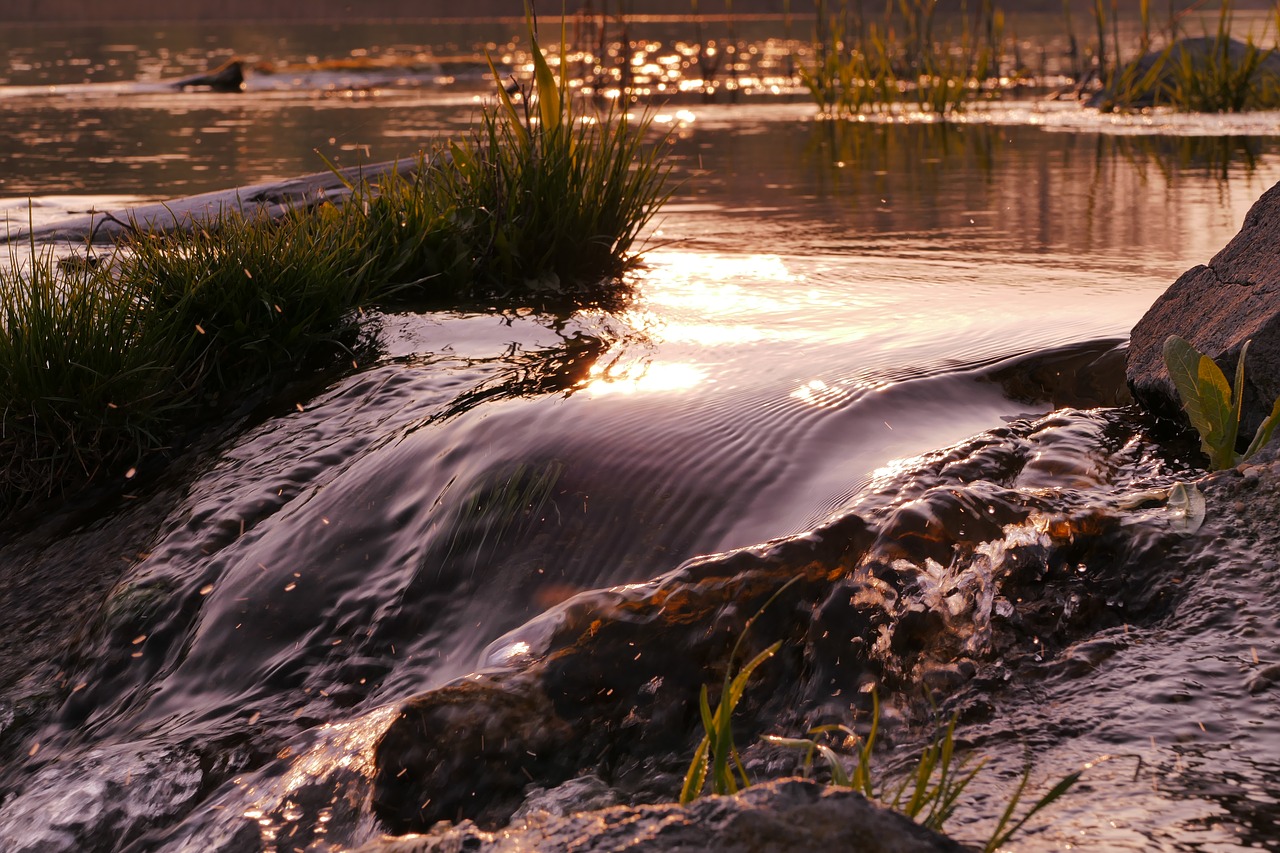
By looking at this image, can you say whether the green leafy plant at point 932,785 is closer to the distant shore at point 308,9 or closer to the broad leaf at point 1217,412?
the broad leaf at point 1217,412

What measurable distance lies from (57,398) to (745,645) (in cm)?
238

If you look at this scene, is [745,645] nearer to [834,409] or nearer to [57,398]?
[834,409]

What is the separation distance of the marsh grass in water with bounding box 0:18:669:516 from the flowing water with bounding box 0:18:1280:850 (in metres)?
0.25

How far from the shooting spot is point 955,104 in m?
12.7

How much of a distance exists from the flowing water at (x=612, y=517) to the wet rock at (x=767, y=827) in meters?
0.31

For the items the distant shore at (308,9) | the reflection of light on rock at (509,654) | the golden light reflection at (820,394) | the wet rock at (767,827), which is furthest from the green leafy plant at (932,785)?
the distant shore at (308,9)

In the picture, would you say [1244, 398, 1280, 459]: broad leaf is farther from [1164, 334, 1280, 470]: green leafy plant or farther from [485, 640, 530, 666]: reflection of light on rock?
[485, 640, 530, 666]: reflection of light on rock

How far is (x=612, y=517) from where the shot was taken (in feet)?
8.93

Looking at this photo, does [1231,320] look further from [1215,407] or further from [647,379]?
[647,379]

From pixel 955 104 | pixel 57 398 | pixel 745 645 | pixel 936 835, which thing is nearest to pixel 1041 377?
pixel 745 645

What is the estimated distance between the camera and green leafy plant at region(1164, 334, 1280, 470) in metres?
2.62

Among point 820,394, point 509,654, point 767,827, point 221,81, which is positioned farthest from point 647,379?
point 221,81

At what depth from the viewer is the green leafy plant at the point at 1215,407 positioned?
2617 millimetres

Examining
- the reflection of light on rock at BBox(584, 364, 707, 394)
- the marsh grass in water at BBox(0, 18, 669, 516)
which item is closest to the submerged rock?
the reflection of light on rock at BBox(584, 364, 707, 394)
